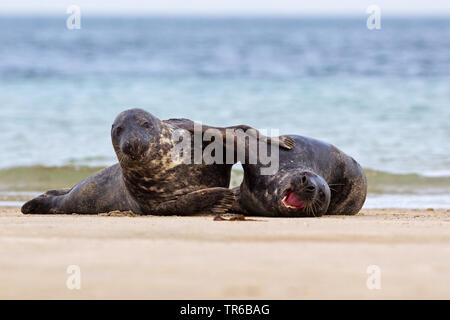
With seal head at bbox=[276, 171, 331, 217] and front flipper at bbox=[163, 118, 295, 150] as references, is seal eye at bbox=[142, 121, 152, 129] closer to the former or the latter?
front flipper at bbox=[163, 118, 295, 150]

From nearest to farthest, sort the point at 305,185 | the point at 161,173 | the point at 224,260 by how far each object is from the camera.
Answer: the point at 224,260 < the point at 305,185 < the point at 161,173

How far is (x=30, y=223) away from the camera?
15.3 ft

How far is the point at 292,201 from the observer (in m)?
5.41

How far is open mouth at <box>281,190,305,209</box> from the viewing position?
5.40 metres

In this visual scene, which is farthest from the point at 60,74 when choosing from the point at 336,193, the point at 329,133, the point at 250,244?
the point at 250,244

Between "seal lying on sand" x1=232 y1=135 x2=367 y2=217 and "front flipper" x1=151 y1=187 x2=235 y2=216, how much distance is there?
0.24m

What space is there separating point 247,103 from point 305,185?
37.6 feet

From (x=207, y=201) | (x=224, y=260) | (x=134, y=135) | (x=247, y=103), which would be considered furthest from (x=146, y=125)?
(x=247, y=103)

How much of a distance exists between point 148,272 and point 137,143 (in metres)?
2.37

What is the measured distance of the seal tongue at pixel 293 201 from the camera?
17.7ft

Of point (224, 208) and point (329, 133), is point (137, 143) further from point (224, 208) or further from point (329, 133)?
point (329, 133)

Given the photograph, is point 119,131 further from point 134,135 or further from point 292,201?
point 292,201

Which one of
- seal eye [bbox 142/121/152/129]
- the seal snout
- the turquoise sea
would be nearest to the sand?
the seal snout

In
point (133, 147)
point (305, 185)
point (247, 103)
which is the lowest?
point (305, 185)
